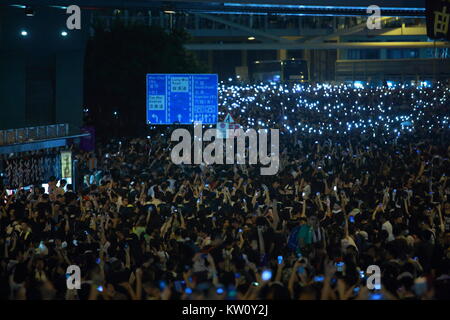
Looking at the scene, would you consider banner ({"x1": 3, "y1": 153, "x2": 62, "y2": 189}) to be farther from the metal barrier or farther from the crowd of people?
the crowd of people

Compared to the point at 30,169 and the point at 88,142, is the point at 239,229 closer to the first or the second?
the point at 30,169

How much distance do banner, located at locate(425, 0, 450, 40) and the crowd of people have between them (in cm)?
A: 285

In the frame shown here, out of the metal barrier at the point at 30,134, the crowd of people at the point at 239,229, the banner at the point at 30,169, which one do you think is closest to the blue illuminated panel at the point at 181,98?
the crowd of people at the point at 239,229

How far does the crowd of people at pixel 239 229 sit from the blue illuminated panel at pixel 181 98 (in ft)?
9.73

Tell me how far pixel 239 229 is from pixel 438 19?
19.3 feet

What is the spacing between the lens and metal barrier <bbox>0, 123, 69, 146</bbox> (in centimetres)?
→ 1936

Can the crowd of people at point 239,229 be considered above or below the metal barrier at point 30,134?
below

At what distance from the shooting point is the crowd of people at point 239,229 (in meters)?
9.38

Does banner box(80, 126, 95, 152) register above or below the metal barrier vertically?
below

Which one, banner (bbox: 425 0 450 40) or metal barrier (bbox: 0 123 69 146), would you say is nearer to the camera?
banner (bbox: 425 0 450 40)

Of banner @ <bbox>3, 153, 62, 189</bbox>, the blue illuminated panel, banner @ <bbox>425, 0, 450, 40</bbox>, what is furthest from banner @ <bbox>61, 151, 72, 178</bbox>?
banner @ <bbox>425, 0, 450, 40</bbox>

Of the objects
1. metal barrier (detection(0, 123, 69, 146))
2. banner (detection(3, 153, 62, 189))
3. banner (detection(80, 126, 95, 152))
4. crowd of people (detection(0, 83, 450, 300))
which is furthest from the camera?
banner (detection(80, 126, 95, 152))

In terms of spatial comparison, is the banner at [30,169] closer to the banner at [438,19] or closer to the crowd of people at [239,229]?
the crowd of people at [239,229]
